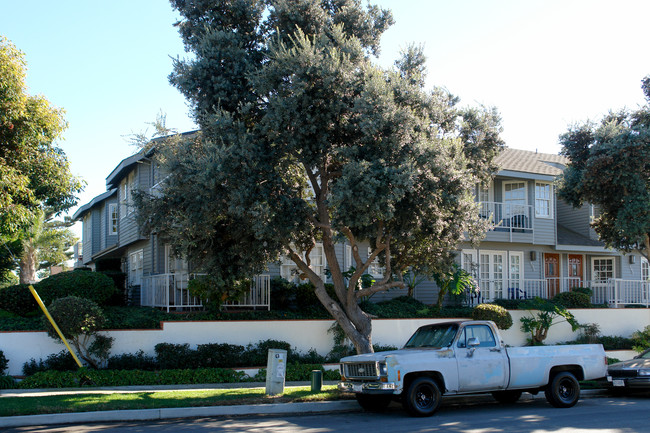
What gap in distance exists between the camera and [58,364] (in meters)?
14.7

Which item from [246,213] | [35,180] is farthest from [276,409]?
[35,180]

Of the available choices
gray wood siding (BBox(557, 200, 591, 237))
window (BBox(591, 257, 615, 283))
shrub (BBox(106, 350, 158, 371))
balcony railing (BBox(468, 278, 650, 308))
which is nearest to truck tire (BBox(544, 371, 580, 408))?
shrub (BBox(106, 350, 158, 371))

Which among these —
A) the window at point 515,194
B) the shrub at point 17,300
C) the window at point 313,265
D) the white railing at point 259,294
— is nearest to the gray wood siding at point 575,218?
the window at point 515,194

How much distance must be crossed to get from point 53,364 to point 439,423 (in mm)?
9296

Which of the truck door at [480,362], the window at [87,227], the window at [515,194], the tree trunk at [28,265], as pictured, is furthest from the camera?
the tree trunk at [28,265]

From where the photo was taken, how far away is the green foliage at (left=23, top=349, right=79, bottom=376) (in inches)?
570

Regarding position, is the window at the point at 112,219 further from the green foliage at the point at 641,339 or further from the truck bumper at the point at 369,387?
the green foliage at the point at 641,339

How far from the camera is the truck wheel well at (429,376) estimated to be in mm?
11508

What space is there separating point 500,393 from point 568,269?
16.3m

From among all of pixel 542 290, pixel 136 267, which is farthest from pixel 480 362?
pixel 136 267

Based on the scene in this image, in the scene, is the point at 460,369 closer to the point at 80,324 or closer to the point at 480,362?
the point at 480,362

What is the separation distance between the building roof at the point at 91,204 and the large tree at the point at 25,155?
14497 millimetres

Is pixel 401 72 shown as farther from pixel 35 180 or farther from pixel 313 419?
pixel 35 180

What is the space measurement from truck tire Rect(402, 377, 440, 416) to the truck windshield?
34.7 inches
